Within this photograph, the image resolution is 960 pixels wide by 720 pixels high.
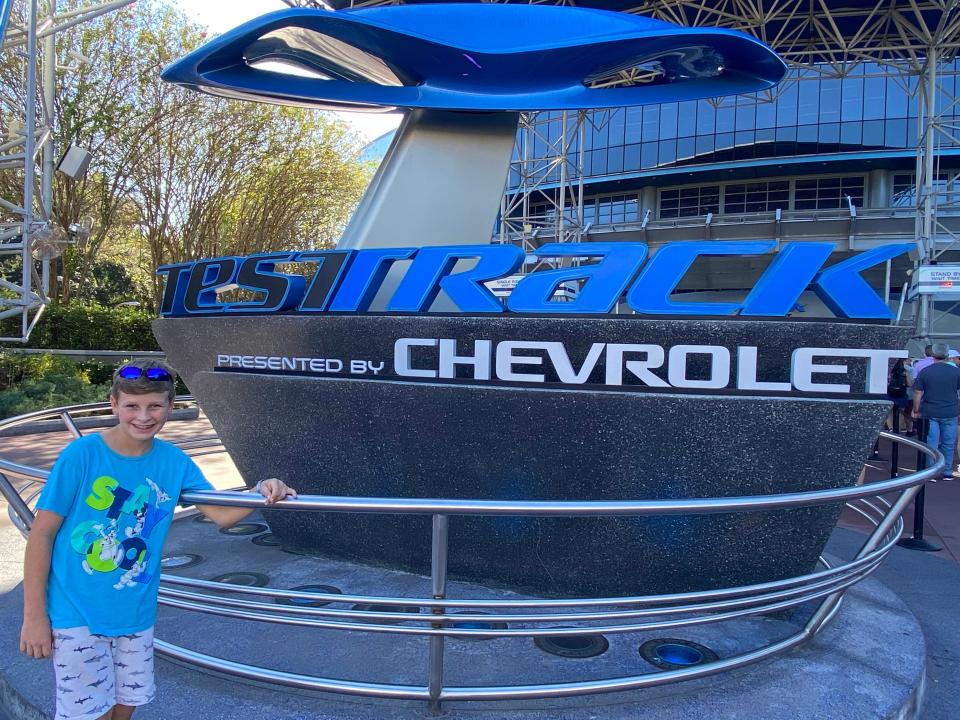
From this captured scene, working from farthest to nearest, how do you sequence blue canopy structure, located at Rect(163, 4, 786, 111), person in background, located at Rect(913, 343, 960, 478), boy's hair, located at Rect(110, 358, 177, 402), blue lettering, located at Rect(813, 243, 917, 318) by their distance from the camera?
person in background, located at Rect(913, 343, 960, 478) → blue canopy structure, located at Rect(163, 4, 786, 111) → blue lettering, located at Rect(813, 243, 917, 318) → boy's hair, located at Rect(110, 358, 177, 402)

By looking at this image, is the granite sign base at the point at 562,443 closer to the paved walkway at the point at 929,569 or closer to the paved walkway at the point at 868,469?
the paved walkway at the point at 929,569

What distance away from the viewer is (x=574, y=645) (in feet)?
12.1

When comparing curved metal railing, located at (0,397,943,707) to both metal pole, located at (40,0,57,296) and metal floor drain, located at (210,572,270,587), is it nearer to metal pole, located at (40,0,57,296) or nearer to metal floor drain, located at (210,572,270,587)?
metal floor drain, located at (210,572,270,587)

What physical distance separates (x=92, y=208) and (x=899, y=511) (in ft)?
74.0

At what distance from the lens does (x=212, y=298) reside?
518cm

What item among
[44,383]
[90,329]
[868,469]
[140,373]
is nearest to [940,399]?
[868,469]

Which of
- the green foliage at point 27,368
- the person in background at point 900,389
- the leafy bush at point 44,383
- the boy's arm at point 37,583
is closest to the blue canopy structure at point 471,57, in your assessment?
the boy's arm at point 37,583

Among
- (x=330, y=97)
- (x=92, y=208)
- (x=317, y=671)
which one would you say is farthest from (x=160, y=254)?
(x=317, y=671)

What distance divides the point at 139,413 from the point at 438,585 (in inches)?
48.5

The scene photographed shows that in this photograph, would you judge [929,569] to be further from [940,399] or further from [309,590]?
[309,590]

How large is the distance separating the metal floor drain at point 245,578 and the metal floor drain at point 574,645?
1898mm

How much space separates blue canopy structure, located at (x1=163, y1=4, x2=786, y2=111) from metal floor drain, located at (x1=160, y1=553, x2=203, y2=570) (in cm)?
373

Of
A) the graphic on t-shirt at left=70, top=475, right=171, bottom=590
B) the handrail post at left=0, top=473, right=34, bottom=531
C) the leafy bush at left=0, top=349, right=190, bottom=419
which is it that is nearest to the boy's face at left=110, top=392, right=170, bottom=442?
the graphic on t-shirt at left=70, top=475, right=171, bottom=590

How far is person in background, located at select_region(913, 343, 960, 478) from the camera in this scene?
8.28m
